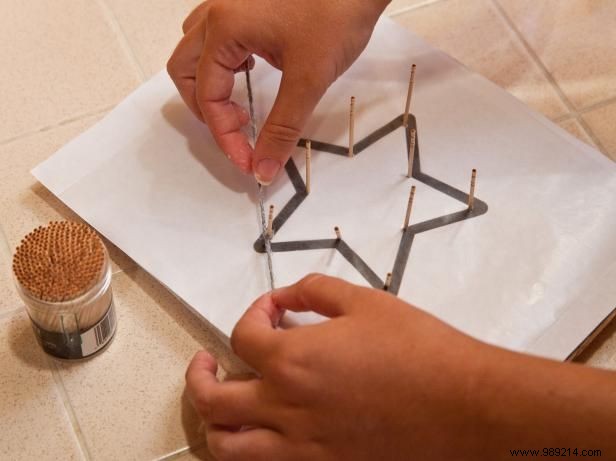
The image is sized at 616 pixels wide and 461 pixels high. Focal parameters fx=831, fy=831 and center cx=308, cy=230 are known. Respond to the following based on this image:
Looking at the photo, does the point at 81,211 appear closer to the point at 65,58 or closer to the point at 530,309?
the point at 65,58

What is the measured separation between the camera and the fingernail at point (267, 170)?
2.43ft

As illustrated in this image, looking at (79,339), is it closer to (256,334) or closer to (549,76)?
(256,334)

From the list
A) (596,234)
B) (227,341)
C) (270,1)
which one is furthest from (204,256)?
(596,234)

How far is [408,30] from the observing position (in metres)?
0.89

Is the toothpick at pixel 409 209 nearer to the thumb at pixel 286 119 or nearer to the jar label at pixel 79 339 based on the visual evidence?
the thumb at pixel 286 119

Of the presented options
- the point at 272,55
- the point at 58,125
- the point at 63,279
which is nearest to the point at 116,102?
the point at 58,125

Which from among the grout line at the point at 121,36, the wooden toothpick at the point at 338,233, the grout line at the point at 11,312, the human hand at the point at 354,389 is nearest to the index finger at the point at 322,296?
the human hand at the point at 354,389

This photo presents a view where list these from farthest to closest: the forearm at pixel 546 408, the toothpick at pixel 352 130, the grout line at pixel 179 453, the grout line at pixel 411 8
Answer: the grout line at pixel 411 8
the toothpick at pixel 352 130
the grout line at pixel 179 453
the forearm at pixel 546 408

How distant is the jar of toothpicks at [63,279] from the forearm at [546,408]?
29 centimetres

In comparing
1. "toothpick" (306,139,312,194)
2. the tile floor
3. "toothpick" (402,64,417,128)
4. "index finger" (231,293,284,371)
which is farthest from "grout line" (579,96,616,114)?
"index finger" (231,293,284,371)

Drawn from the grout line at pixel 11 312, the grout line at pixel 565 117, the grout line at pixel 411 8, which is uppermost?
the grout line at pixel 411 8

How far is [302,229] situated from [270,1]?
201 mm

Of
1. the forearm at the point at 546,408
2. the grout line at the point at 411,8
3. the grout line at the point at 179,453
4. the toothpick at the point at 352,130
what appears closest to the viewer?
the forearm at the point at 546,408

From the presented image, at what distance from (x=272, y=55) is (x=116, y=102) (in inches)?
7.8
